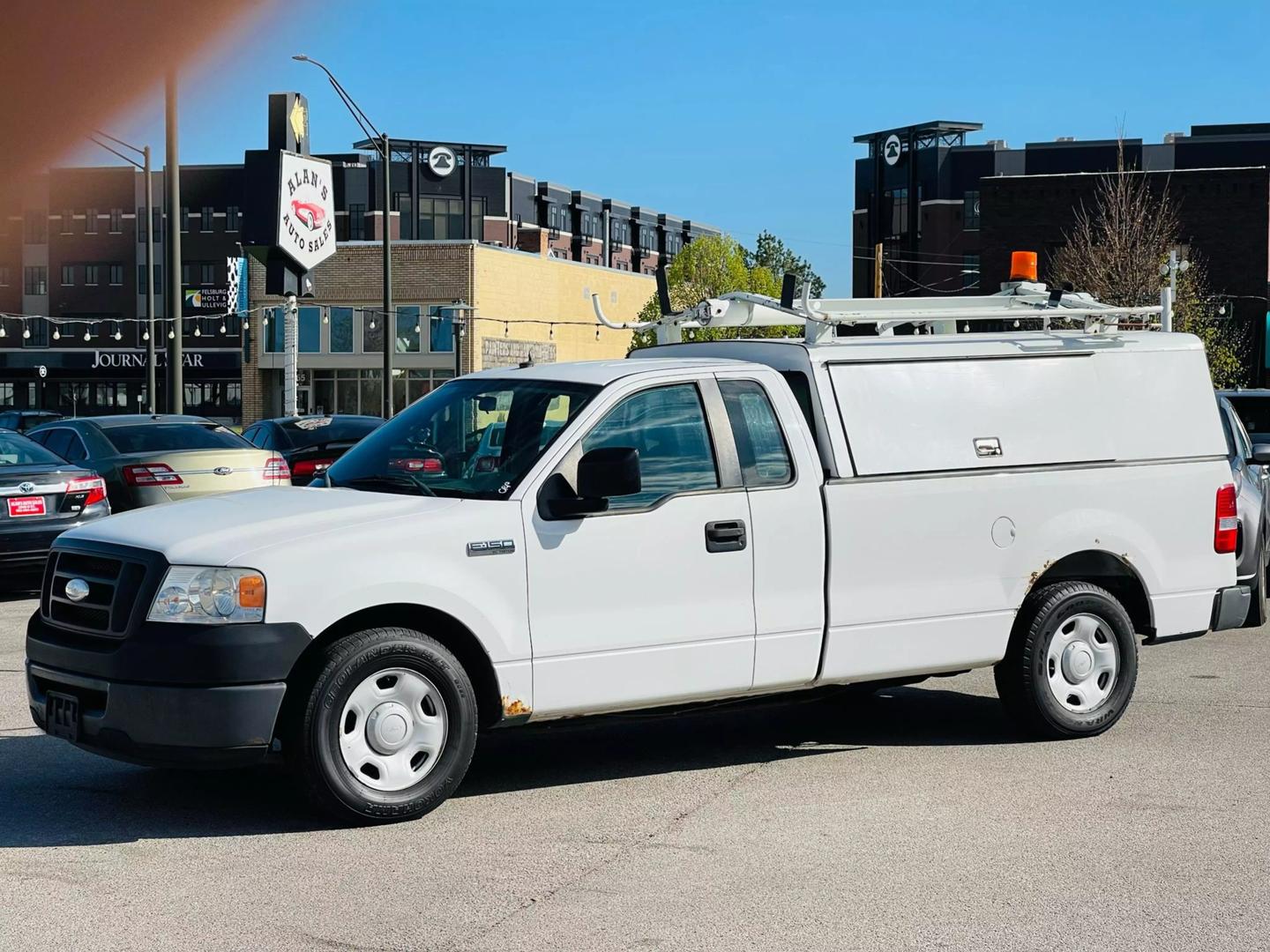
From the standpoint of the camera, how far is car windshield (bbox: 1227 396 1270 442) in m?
17.7

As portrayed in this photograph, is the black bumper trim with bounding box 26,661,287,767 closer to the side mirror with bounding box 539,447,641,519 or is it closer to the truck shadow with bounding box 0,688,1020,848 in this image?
the truck shadow with bounding box 0,688,1020,848

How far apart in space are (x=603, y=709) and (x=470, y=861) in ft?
3.77

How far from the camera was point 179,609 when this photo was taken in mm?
5785

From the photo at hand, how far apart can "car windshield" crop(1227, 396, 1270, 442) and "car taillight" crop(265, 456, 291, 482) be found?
10.6 metres

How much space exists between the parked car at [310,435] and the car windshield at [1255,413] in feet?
36.0

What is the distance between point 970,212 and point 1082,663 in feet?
A: 272

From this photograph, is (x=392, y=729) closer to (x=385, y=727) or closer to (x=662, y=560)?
(x=385, y=727)

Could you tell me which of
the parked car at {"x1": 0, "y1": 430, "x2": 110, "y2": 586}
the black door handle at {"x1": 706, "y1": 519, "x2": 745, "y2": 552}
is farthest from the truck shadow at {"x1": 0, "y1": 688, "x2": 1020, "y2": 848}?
the parked car at {"x1": 0, "y1": 430, "x2": 110, "y2": 586}

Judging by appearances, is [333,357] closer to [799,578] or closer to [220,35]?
[799,578]

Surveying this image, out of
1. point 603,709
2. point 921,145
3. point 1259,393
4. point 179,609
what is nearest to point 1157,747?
point 603,709

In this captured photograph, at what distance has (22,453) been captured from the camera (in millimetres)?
14062

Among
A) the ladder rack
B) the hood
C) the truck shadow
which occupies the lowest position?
the truck shadow

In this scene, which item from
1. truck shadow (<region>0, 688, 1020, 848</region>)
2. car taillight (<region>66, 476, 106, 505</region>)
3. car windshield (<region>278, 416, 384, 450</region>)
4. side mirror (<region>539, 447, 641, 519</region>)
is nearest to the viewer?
truck shadow (<region>0, 688, 1020, 848</region>)

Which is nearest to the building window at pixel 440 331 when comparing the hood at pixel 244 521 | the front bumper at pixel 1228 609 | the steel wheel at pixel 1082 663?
the front bumper at pixel 1228 609
